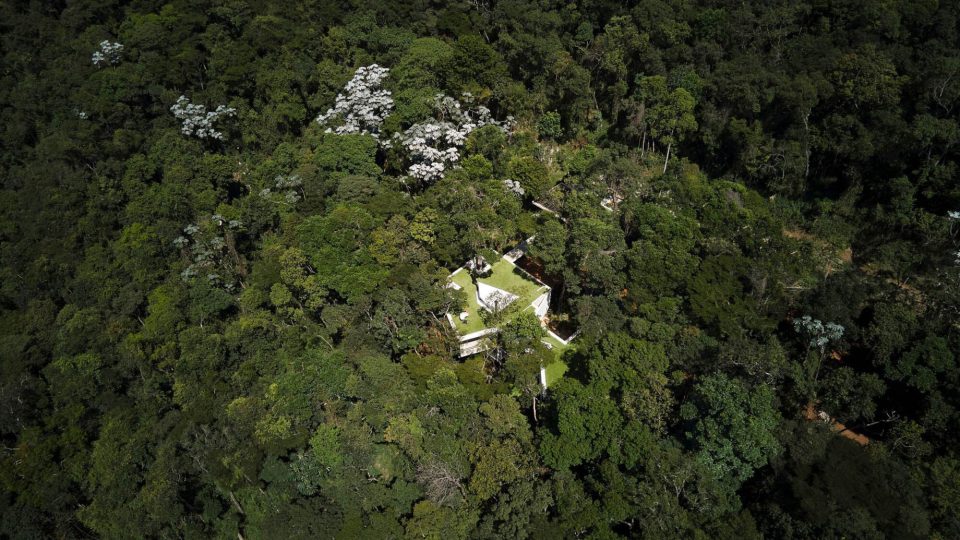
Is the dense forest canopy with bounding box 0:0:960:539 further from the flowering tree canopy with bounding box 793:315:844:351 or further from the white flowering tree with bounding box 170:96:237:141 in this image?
the white flowering tree with bounding box 170:96:237:141

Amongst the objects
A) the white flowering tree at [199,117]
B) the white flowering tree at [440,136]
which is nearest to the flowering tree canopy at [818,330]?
the white flowering tree at [440,136]

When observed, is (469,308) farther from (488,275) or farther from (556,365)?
(556,365)

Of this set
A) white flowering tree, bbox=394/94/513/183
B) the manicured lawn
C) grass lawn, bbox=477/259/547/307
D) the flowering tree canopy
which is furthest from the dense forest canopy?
grass lawn, bbox=477/259/547/307

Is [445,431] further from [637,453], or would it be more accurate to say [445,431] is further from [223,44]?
[223,44]

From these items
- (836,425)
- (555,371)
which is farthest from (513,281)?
(836,425)

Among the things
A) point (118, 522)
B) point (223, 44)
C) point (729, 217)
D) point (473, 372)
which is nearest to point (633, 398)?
point (473, 372)

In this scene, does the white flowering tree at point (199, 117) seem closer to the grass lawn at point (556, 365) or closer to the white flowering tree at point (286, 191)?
the white flowering tree at point (286, 191)
